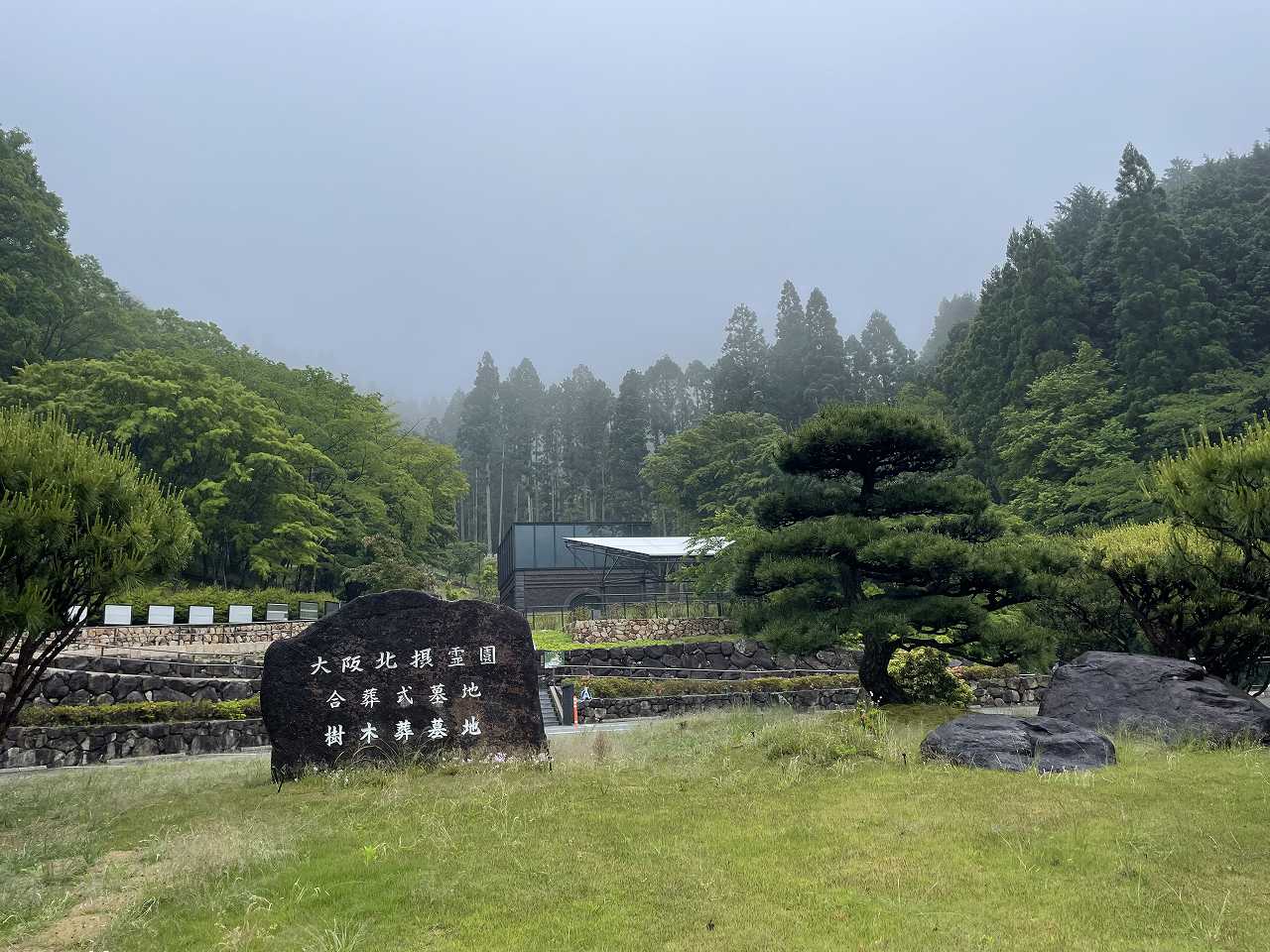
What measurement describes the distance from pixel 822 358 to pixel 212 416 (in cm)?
4636

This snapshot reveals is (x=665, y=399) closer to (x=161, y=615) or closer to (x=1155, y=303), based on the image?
(x=1155, y=303)

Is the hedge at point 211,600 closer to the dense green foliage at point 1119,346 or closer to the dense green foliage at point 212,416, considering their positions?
the dense green foliage at point 212,416

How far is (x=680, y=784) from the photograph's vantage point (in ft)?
27.7

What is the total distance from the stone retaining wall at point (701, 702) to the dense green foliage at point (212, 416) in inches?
623

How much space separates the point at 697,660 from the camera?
27.6 metres

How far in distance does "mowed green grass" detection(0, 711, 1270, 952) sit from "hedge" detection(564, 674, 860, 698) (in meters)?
10.6

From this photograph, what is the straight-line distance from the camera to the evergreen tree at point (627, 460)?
70625mm

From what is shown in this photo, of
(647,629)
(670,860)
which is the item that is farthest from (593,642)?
(670,860)

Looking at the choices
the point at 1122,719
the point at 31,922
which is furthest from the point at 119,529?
the point at 1122,719

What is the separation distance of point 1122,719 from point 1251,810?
16.8 ft

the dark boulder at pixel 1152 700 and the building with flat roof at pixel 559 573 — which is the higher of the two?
the building with flat roof at pixel 559 573

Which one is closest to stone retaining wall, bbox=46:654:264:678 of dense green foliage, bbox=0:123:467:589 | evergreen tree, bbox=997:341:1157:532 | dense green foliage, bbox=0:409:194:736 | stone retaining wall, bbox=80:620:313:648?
stone retaining wall, bbox=80:620:313:648

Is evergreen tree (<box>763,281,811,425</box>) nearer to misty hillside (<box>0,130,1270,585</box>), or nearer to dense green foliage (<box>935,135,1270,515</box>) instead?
misty hillside (<box>0,130,1270,585</box>)

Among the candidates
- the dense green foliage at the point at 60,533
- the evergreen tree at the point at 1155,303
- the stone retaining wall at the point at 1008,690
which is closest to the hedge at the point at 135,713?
the dense green foliage at the point at 60,533
